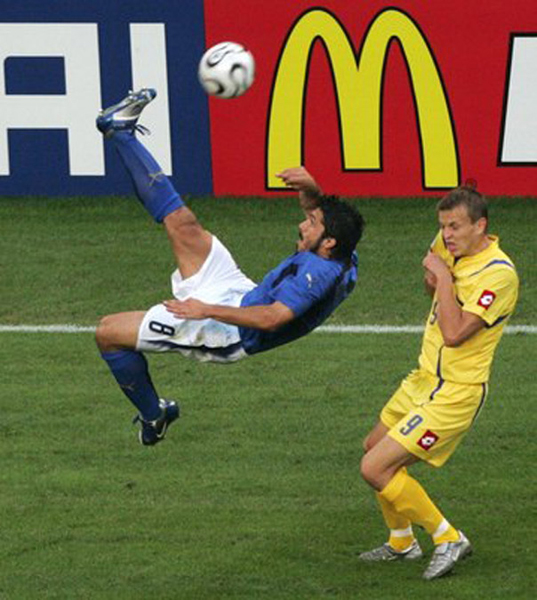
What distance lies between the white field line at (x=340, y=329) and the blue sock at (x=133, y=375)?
488 cm

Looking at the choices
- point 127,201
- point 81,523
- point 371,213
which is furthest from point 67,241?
point 81,523

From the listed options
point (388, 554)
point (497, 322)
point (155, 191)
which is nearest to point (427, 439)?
point (497, 322)

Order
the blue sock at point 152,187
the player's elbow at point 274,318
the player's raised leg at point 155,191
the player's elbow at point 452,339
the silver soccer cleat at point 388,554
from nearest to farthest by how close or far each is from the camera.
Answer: the player's elbow at point 452,339 → the player's elbow at point 274,318 → the silver soccer cleat at point 388,554 → the player's raised leg at point 155,191 → the blue sock at point 152,187

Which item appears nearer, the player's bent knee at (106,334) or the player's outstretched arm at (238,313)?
the player's outstretched arm at (238,313)

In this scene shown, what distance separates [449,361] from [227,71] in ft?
8.51

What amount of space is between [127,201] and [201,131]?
1.18m

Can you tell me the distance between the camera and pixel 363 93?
60.3ft

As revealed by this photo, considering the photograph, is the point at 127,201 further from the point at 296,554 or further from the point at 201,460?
the point at 296,554

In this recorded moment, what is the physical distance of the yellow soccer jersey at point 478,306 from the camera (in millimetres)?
9336

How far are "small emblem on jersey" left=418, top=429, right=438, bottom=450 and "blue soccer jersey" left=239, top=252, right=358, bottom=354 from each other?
99 cm

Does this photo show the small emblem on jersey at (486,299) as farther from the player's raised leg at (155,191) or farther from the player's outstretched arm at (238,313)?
the player's raised leg at (155,191)

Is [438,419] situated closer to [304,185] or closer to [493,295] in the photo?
[493,295]

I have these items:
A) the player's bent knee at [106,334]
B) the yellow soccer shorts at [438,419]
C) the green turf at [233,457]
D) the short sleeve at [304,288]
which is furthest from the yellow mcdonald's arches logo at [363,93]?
the yellow soccer shorts at [438,419]

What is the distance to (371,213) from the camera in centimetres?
1848
